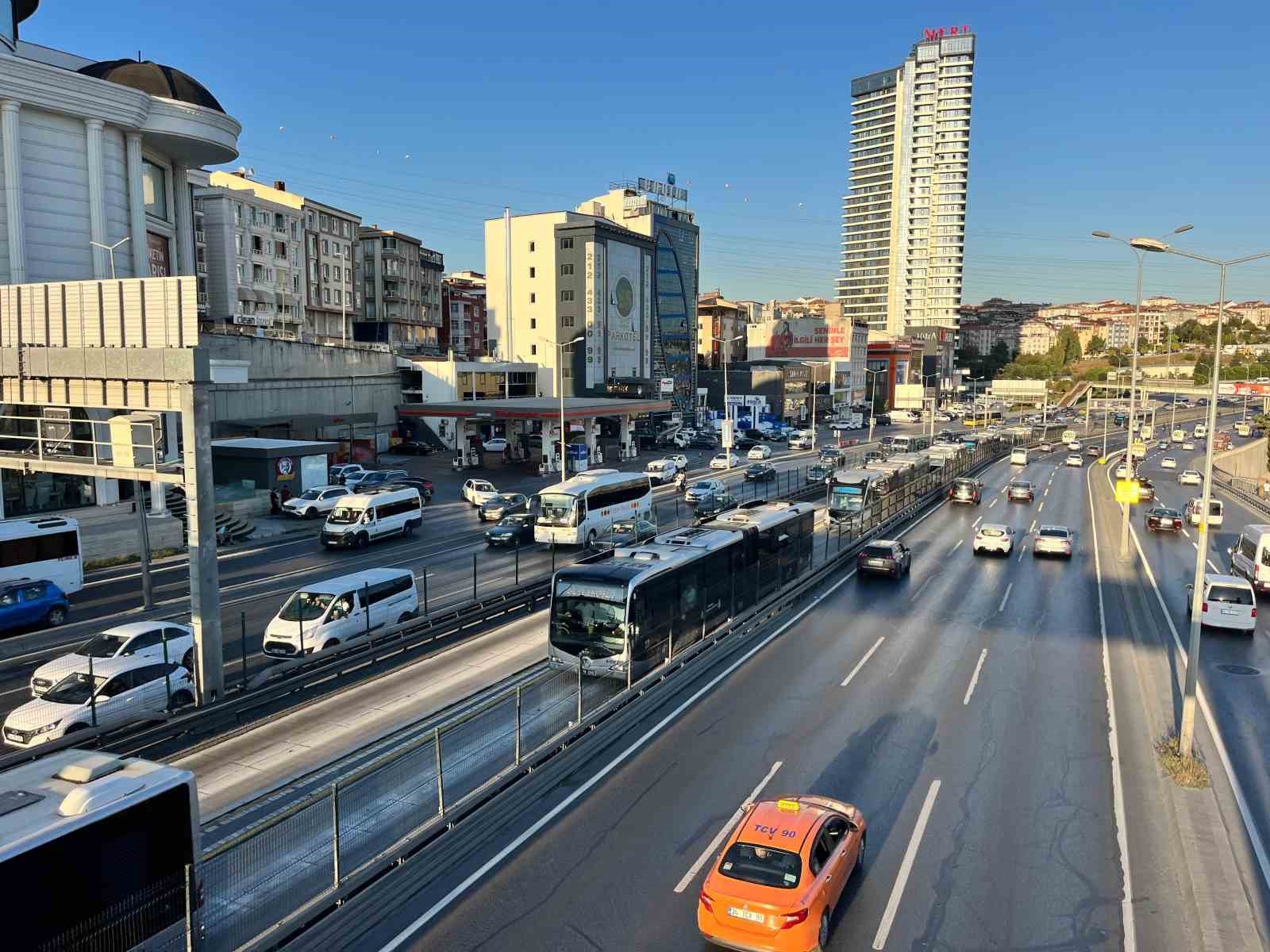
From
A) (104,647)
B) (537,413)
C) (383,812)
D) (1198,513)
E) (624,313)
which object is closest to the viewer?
(383,812)

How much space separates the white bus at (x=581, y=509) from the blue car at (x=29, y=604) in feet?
49.9

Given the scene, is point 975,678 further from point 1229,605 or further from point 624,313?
point 624,313

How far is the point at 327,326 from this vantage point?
95.6 m

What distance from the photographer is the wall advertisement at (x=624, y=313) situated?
90.2 meters

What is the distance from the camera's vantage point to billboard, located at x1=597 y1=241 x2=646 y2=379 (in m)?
90.2

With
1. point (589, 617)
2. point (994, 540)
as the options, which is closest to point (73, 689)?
point (589, 617)

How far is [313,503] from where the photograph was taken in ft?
141

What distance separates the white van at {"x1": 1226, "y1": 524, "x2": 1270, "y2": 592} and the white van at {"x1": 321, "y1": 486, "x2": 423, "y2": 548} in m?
31.2

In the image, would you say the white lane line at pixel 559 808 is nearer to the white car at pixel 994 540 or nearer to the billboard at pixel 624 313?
the white car at pixel 994 540

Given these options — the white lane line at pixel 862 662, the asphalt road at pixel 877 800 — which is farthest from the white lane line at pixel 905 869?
the white lane line at pixel 862 662

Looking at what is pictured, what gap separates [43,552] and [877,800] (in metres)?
25.4

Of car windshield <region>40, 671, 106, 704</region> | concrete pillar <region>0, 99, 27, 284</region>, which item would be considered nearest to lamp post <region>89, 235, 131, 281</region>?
concrete pillar <region>0, 99, 27, 284</region>

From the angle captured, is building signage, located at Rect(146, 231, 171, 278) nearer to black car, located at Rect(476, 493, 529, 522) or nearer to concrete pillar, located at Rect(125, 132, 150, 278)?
concrete pillar, located at Rect(125, 132, 150, 278)

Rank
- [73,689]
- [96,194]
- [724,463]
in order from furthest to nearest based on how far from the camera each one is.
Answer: [724,463] < [96,194] < [73,689]
